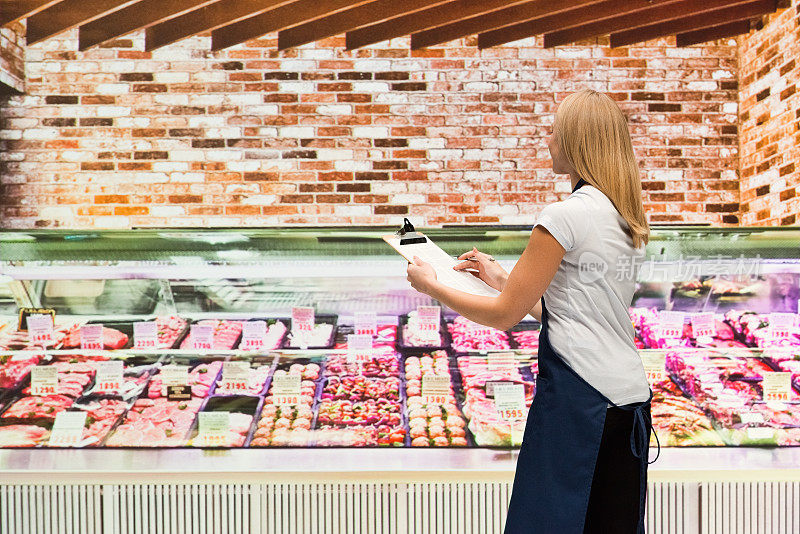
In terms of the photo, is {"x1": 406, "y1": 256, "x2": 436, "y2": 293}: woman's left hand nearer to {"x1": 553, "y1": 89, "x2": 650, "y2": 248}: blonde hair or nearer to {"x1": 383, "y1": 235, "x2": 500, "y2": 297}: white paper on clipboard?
{"x1": 383, "y1": 235, "x2": 500, "y2": 297}: white paper on clipboard

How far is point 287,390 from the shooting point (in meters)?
2.80

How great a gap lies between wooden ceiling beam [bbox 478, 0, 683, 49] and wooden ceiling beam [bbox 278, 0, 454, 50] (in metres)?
0.65

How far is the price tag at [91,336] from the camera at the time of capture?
276 cm

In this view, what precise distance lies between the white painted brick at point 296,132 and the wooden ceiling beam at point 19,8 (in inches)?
59.3

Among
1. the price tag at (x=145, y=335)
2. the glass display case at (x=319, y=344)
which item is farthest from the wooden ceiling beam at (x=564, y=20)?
the price tag at (x=145, y=335)

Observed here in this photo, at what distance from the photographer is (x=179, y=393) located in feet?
9.04

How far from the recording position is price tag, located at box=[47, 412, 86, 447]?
2652mm

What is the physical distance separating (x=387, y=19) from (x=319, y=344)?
2370mm

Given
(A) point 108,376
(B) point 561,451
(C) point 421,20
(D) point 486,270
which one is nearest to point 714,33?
(C) point 421,20

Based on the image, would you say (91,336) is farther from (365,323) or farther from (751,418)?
(751,418)

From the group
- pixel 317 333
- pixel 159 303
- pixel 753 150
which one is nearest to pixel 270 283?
pixel 317 333

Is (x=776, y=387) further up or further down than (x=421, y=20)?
further down

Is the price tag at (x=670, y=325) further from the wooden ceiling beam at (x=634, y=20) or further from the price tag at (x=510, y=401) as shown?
the wooden ceiling beam at (x=634, y=20)

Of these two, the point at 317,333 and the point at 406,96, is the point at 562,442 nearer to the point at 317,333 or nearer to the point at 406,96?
the point at 317,333
